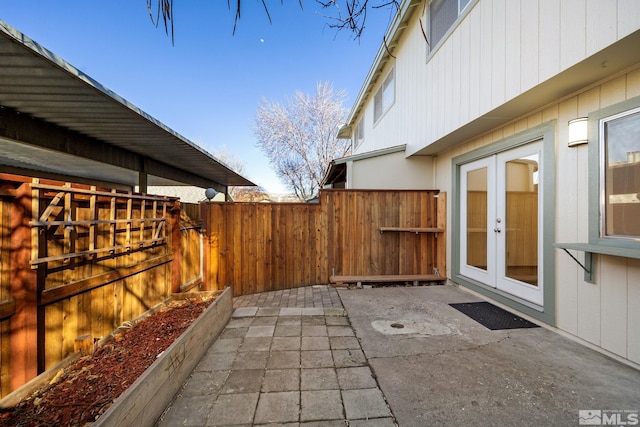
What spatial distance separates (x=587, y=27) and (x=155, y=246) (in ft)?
16.0

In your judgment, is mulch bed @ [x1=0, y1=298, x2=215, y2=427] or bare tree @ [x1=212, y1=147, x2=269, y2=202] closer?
mulch bed @ [x1=0, y1=298, x2=215, y2=427]

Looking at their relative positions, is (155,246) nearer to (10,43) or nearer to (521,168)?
(10,43)

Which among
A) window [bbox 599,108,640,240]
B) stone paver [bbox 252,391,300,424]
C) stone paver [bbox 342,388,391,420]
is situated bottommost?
stone paver [bbox 252,391,300,424]

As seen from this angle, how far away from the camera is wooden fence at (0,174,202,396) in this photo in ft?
5.68

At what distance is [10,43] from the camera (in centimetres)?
150

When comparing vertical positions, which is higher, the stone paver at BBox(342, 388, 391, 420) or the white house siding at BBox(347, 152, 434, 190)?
the white house siding at BBox(347, 152, 434, 190)

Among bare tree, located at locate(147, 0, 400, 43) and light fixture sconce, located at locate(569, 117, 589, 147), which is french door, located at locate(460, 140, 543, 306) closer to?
light fixture sconce, located at locate(569, 117, 589, 147)

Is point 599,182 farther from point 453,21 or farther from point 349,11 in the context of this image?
point 453,21

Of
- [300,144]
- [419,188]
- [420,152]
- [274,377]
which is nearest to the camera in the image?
[274,377]

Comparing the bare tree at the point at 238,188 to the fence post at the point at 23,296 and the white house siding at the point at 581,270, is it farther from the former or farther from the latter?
the white house siding at the point at 581,270

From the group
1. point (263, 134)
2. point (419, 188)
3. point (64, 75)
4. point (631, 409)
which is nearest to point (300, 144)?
point (263, 134)

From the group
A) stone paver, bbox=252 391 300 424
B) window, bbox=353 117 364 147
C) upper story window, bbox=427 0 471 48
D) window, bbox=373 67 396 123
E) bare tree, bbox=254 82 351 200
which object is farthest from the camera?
bare tree, bbox=254 82 351 200

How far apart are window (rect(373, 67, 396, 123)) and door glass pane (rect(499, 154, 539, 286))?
3529mm

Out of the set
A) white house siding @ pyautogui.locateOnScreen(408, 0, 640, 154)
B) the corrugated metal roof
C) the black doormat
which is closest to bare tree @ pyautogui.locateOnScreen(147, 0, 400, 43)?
the corrugated metal roof
